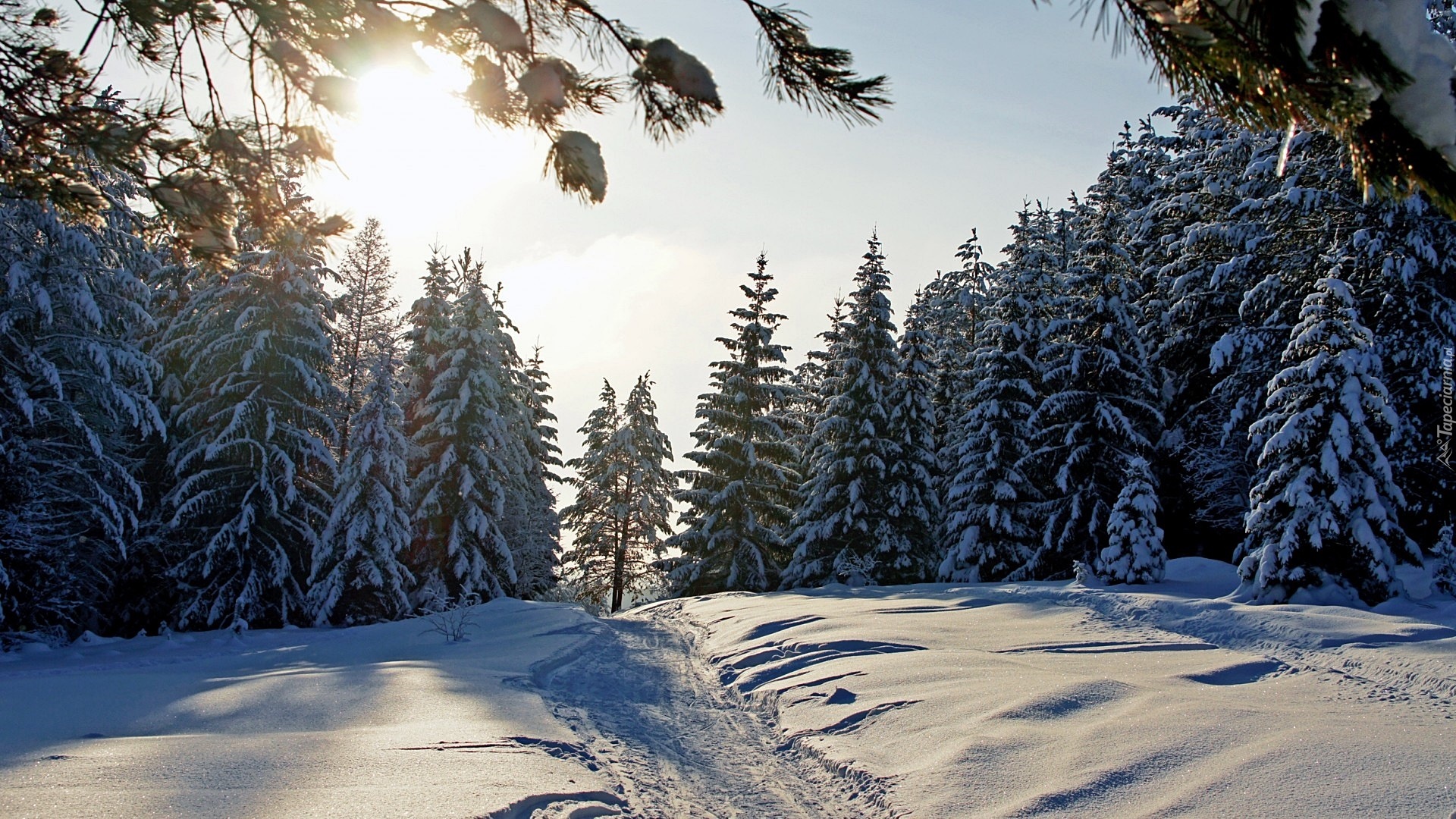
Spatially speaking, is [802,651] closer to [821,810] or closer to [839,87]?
[821,810]

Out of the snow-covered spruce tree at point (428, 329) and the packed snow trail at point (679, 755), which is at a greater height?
the snow-covered spruce tree at point (428, 329)

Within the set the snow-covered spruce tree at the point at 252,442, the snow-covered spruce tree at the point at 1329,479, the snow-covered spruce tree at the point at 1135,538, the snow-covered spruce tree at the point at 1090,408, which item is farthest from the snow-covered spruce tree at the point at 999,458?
the snow-covered spruce tree at the point at 252,442

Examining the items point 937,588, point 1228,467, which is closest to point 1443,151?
point 937,588

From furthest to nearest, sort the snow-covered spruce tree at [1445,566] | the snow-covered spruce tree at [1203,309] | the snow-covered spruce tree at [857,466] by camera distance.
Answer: the snow-covered spruce tree at [857,466] < the snow-covered spruce tree at [1203,309] < the snow-covered spruce tree at [1445,566]

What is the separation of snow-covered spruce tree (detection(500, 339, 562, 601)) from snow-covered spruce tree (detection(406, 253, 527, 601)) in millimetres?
1538

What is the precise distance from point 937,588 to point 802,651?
802cm

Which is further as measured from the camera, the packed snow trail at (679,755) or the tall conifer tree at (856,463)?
the tall conifer tree at (856,463)

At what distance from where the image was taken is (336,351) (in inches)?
1038

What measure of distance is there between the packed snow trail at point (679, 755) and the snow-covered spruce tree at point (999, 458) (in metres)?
14.7

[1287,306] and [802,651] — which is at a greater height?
[1287,306]

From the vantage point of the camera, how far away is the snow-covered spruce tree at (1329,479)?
12.4 metres

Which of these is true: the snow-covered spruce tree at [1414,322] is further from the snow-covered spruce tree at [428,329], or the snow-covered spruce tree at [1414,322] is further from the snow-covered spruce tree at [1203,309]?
the snow-covered spruce tree at [428,329]

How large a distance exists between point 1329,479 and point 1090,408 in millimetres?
9052

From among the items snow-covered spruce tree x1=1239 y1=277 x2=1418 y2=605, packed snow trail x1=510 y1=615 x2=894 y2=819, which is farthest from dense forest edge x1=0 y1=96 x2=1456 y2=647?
packed snow trail x1=510 y1=615 x2=894 y2=819
